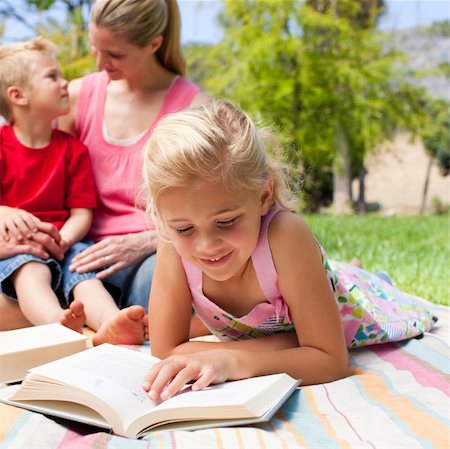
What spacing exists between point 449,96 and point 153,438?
46.8ft

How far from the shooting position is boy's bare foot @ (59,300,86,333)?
2.37 meters

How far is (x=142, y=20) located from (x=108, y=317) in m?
1.26

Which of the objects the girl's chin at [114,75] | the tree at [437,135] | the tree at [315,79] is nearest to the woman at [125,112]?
the girl's chin at [114,75]

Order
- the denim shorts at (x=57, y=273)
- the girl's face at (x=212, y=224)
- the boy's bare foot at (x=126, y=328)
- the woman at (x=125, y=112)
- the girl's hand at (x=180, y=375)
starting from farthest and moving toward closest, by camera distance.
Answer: the woman at (x=125, y=112)
the denim shorts at (x=57, y=273)
the boy's bare foot at (x=126, y=328)
the girl's face at (x=212, y=224)
the girl's hand at (x=180, y=375)

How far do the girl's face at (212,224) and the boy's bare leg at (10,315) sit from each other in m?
1.22

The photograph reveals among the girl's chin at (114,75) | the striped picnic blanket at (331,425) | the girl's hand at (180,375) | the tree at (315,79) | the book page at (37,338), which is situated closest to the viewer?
the striped picnic blanket at (331,425)

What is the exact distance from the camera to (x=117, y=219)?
3041mm

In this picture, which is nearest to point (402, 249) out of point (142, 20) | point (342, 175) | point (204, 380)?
point (142, 20)

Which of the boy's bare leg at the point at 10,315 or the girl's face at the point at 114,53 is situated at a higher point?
the girl's face at the point at 114,53

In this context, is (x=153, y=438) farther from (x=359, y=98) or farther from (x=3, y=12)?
(x=359, y=98)

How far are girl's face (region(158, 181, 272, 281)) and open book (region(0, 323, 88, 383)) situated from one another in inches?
22.7

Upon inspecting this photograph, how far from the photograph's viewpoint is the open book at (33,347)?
77.5 inches

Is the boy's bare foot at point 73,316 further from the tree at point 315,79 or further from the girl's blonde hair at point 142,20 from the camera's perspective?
Answer: the tree at point 315,79

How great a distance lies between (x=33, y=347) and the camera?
203 centimetres
